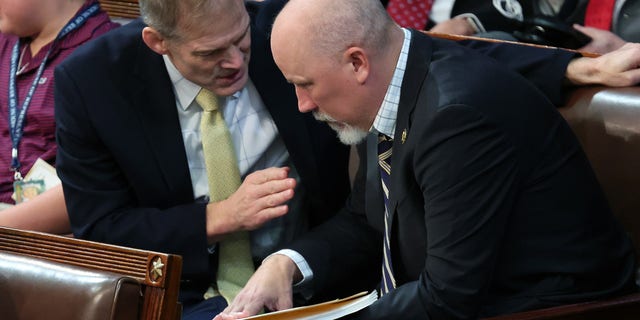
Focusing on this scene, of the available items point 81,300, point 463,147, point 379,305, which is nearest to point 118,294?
point 81,300

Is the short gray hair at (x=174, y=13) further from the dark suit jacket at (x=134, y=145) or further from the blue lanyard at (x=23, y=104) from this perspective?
the blue lanyard at (x=23, y=104)

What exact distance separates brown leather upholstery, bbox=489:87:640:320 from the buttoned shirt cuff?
2.20ft

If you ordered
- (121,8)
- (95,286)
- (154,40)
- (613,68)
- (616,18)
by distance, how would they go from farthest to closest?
1. (121,8)
2. (616,18)
3. (154,40)
4. (613,68)
5. (95,286)

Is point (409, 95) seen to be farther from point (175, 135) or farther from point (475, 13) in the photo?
point (475, 13)

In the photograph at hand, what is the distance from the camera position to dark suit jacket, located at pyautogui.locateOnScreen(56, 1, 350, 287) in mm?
2295

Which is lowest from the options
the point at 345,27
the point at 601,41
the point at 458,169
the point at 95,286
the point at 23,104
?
the point at 23,104

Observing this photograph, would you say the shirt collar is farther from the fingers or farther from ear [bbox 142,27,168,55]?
ear [bbox 142,27,168,55]

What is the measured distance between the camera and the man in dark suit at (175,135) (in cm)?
225

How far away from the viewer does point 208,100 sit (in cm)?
233

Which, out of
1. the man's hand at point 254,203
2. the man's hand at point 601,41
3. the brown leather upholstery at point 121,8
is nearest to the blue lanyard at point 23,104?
the brown leather upholstery at point 121,8

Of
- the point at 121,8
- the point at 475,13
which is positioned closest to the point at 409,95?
the point at 475,13

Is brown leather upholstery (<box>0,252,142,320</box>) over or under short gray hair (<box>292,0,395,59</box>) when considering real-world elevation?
under

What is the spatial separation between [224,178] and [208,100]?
19 centimetres

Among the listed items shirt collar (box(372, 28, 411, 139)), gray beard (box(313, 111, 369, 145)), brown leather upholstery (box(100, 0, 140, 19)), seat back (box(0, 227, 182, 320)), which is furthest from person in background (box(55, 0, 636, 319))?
brown leather upholstery (box(100, 0, 140, 19))
